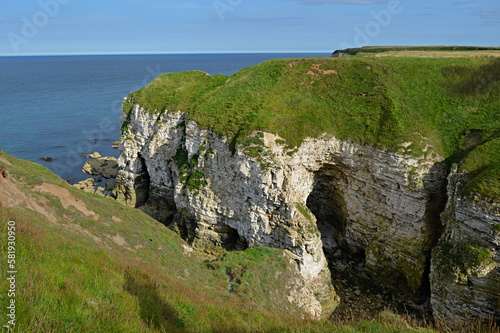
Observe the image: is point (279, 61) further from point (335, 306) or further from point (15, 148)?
point (15, 148)

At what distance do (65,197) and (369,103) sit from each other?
2870cm

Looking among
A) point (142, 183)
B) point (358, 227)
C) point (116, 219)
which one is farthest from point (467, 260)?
point (142, 183)

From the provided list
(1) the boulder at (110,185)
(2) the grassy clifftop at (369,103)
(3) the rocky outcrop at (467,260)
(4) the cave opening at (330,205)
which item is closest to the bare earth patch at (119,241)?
(2) the grassy clifftop at (369,103)

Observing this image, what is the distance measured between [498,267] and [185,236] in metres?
28.8

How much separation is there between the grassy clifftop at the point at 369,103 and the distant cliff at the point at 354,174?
152 mm

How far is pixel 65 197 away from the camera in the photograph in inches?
902

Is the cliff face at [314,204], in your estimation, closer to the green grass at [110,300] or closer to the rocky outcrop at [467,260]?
the rocky outcrop at [467,260]

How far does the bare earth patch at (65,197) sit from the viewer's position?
2244 cm

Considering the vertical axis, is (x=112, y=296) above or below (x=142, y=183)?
above

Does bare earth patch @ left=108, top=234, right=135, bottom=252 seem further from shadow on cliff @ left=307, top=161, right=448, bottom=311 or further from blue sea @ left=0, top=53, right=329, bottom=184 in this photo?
blue sea @ left=0, top=53, right=329, bottom=184

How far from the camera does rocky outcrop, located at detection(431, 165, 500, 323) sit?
20922 millimetres

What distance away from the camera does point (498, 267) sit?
20672mm

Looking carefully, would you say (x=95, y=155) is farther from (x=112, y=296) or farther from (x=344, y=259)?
(x=112, y=296)

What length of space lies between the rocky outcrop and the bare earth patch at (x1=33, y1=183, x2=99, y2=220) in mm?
26530
